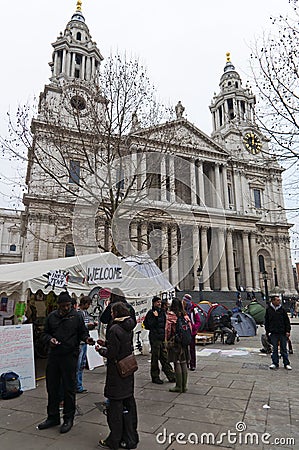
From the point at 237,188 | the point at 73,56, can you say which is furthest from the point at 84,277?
the point at 73,56

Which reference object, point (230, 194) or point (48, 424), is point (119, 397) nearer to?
point (48, 424)

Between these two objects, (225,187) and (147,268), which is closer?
(147,268)

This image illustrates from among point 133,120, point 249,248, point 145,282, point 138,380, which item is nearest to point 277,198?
point 249,248

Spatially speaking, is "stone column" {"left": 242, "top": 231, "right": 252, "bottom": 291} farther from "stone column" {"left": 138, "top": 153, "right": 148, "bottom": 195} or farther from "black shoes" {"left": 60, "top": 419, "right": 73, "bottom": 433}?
"black shoes" {"left": 60, "top": 419, "right": 73, "bottom": 433}

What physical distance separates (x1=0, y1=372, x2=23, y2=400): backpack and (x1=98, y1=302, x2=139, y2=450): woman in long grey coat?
9.42 ft

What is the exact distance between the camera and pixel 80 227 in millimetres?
9547

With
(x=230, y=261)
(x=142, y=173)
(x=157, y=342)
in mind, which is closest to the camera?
(x=157, y=342)

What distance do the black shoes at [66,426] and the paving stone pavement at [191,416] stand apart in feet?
0.23

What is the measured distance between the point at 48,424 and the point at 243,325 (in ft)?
42.4

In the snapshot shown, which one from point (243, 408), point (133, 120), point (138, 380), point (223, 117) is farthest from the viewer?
point (223, 117)

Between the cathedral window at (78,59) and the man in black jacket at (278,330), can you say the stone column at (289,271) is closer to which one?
the man in black jacket at (278,330)

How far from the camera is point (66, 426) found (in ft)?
14.4

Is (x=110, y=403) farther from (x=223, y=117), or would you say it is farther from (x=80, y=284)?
(x=223, y=117)

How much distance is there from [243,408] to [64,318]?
3.35 metres
